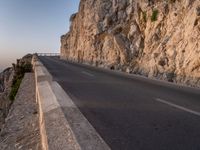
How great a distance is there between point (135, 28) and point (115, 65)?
16.3 ft

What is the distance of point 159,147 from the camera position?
4727 mm

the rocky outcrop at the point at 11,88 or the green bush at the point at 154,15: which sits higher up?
the green bush at the point at 154,15

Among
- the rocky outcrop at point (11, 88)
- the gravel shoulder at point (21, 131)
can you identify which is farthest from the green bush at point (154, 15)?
the gravel shoulder at point (21, 131)

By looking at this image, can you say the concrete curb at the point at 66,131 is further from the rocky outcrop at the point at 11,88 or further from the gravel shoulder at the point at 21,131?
the rocky outcrop at the point at 11,88

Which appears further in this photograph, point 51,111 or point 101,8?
point 101,8

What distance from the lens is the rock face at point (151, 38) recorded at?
762 inches

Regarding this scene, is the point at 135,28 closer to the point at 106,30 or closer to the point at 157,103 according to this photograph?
the point at 106,30

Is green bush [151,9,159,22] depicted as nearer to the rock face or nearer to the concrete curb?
the rock face

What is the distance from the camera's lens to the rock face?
19344mm

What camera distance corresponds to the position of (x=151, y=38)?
1063 inches

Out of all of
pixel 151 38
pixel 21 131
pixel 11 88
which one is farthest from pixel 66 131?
pixel 151 38

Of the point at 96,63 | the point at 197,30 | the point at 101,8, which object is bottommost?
the point at 96,63

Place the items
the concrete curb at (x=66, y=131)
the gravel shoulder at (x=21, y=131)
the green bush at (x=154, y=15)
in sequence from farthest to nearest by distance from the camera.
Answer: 1. the green bush at (x=154, y=15)
2. the gravel shoulder at (x=21, y=131)
3. the concrete curb at (x=66, y=131)

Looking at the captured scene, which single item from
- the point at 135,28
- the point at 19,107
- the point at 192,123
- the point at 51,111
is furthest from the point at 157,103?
the point at 135,28
